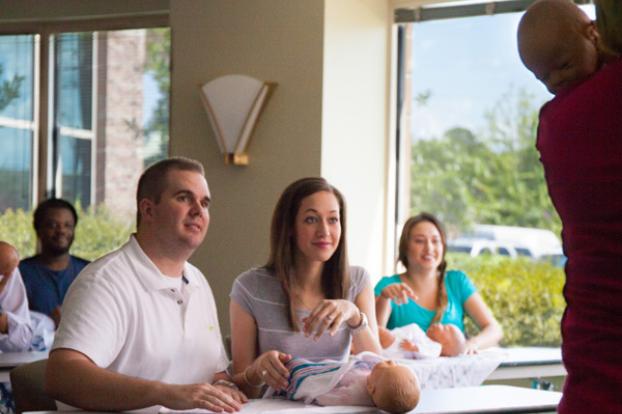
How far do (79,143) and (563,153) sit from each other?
243 inches

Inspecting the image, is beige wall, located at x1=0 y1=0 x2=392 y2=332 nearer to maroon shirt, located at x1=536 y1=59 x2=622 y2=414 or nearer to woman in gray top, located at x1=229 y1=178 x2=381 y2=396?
woman in gray top, located at x1=229 y1=178 x2=381 y2=396

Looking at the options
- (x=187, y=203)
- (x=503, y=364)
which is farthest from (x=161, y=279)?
(x=503, y=364)

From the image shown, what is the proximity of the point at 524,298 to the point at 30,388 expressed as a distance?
3.54 metres

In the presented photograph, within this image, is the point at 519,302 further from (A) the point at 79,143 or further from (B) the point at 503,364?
(A) the point at 79,143

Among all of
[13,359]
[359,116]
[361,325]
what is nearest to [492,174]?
[359,116]

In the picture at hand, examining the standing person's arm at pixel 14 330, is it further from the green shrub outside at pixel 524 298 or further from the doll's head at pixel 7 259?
the green shrub outside at pixel 524 298

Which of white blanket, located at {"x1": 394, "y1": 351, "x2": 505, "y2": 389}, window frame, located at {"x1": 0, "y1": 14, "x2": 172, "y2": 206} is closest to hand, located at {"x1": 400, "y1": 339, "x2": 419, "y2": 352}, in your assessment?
white blanket, located at {"x1": 394, "y1": 351, "x2": 505, "y2": 389}

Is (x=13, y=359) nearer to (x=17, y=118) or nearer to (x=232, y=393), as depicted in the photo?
(x=232, y=393)

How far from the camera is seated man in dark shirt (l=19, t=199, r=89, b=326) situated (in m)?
5.67

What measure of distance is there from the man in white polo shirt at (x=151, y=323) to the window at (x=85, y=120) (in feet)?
13.2

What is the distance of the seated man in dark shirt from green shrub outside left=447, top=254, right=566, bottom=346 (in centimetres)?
227

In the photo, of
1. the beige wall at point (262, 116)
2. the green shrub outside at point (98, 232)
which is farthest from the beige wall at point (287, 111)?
the green shrub outside at point (98, 232)

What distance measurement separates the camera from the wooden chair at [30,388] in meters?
3.00

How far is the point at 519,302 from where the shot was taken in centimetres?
601
